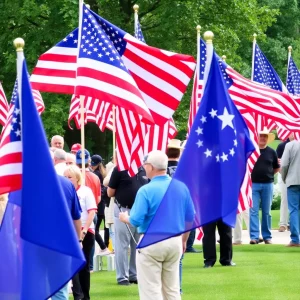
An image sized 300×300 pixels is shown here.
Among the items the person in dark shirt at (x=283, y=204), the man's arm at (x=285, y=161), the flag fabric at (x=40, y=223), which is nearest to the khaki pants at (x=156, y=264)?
the flag fabric at (x=40, y=223)

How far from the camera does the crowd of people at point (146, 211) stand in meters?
10.4

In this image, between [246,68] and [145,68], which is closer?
[145,68]

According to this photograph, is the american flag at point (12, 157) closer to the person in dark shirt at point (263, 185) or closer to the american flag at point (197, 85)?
the american flag at point (197, 85)

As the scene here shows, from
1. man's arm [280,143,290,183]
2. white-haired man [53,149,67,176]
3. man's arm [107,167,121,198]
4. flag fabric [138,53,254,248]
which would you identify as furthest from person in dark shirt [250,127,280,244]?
flag fabric [138,53,254,248]

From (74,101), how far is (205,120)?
11.1 metres

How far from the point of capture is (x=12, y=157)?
27.1 ft

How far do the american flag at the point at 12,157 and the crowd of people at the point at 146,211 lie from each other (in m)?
2.12

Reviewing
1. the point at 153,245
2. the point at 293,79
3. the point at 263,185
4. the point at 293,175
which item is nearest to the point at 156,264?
the point at 153,245

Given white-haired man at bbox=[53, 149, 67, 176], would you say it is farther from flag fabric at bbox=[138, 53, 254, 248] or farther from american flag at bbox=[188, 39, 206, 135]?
flag fabric at bbox=[138, 53, 254, 248]

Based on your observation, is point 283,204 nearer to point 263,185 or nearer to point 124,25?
point 263,185

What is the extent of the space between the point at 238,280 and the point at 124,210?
180 cm

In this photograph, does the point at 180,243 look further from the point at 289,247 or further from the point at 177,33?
the point at 177,33

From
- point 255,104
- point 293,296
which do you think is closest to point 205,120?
point 293,296

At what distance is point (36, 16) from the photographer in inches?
1352
